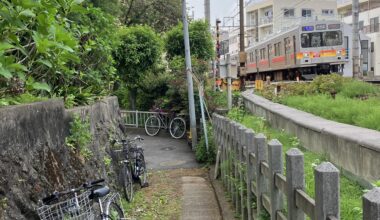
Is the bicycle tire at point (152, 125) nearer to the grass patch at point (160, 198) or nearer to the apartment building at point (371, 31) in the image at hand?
the grass patch at point (160, 198)

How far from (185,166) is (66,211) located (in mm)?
7575

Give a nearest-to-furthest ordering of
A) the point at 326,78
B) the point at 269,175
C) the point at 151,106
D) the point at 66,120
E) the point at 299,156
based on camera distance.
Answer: the point at 299,156 < the point at 269,175 < the point at 66,120 < the point at 326,78 < the point at 151,106

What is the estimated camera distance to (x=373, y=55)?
137 feet

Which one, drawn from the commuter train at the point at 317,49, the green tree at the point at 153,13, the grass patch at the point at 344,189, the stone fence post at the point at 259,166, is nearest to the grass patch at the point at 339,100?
the grass patch at the point at 344,189

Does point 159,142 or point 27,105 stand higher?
point 27,105

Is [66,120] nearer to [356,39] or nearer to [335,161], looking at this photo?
[335,161]

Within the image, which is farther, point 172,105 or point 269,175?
point 172,105

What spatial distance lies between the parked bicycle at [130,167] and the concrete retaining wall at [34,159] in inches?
68.0

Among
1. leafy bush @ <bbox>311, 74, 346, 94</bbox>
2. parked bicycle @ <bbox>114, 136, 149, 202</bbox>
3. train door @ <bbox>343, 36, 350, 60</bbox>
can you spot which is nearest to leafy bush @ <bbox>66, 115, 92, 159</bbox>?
parked bicycle @ <bbox>114, 136, 149, 202</bbox>

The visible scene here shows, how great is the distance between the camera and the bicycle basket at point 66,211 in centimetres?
345

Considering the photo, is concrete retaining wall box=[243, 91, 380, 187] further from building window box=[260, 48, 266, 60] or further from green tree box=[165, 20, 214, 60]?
building window box=[260, 48, 266, 60]

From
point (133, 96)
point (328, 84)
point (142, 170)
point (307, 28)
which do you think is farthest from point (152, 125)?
point (307, 28)

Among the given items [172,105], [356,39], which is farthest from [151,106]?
[356,39]

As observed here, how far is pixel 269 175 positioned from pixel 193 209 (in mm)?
3462
